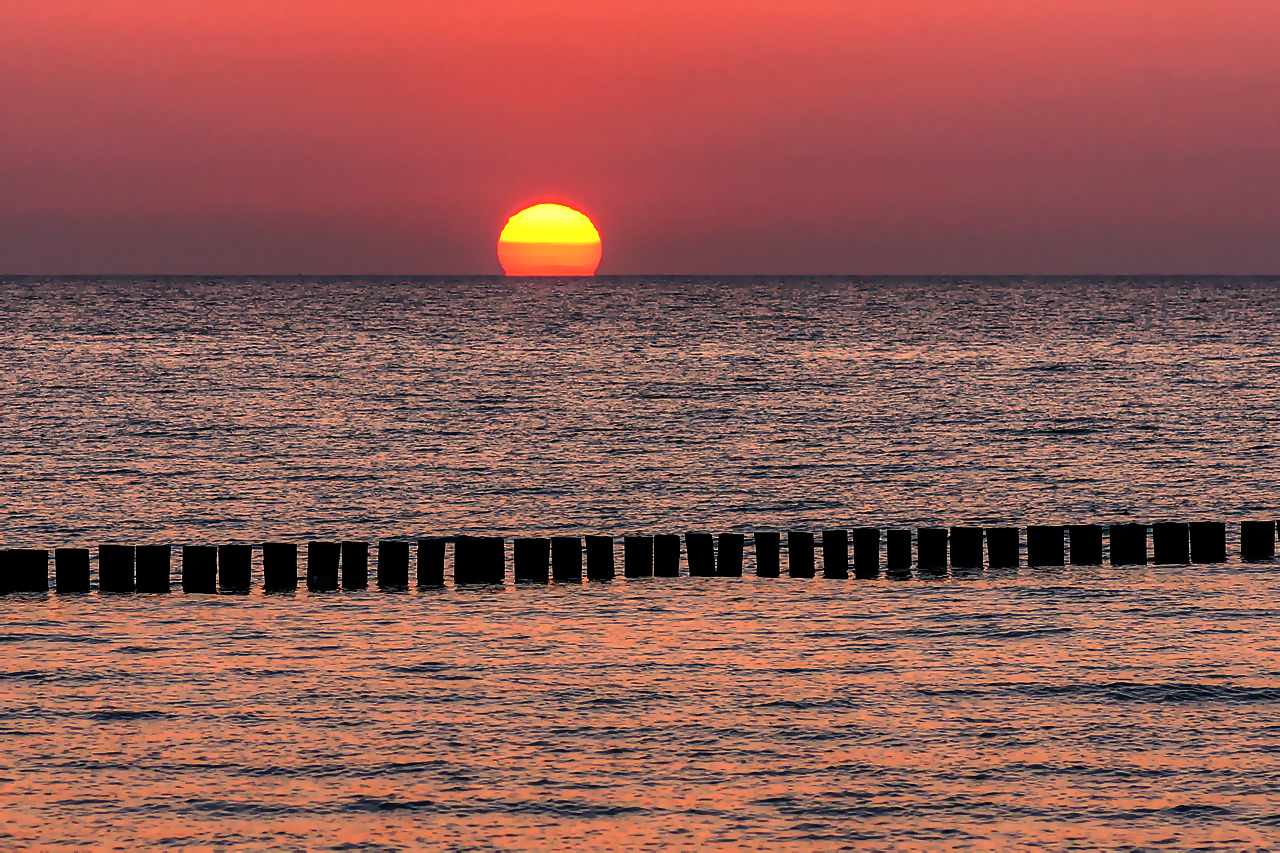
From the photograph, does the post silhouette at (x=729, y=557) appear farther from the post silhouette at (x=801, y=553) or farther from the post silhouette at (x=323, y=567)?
the post silhouette at (x=323, y=567)

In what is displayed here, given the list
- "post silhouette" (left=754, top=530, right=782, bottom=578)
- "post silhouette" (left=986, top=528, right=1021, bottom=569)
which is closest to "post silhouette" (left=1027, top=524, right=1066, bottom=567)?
"post silhouette" (left=986, top=528, right=1021, bottom=569)

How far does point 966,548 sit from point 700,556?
4391 millimetres

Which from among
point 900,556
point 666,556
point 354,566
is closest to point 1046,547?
point 900,556

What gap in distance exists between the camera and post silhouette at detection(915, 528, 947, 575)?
23.4 meters

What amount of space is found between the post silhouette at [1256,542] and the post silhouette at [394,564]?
13988mm

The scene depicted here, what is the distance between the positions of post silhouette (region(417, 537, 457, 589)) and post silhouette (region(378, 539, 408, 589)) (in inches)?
9.1

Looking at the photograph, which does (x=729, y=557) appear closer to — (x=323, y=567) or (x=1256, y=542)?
(x=323, y=567)

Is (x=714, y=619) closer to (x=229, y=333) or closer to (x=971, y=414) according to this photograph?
(x=971, y=414)

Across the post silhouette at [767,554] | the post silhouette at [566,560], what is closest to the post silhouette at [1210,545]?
the post silhouette at [767,554]

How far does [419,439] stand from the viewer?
4931cm

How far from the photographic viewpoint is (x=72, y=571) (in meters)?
21.3

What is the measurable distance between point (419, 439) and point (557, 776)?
3678 cm

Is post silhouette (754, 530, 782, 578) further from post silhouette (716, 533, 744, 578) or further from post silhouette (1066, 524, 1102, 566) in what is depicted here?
post silhouette (1066, 524, 1102, 566)

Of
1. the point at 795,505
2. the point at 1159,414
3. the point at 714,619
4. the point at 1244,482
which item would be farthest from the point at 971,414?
the point at 714,619
